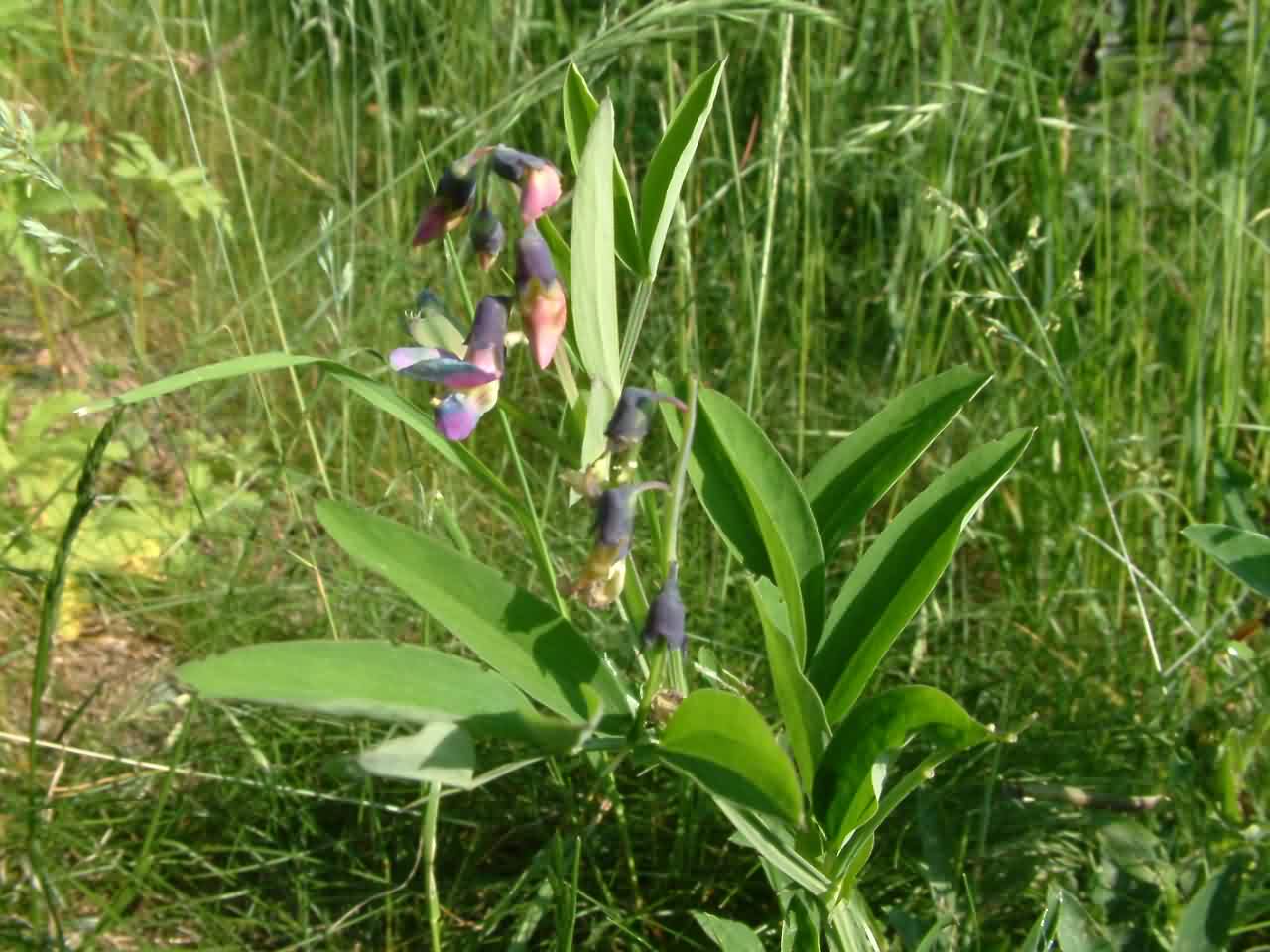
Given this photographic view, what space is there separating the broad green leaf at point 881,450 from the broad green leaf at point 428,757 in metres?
A: 0.37

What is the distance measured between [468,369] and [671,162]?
0.69ft

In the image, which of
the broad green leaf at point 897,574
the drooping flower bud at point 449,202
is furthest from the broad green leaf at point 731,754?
the drooping flower bud at point 449,202

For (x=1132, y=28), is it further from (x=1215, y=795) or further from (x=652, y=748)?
(x=652, y=748)

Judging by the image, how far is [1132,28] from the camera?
2.21 meters

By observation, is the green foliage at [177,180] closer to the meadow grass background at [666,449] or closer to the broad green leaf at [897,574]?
the meadow grass background at [666,449]

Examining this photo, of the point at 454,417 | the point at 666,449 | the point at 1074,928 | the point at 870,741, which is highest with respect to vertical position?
the point at 454,417

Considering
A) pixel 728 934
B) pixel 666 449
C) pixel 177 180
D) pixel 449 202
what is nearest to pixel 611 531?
pixel 449 202

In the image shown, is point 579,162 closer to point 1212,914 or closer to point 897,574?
point 897,574

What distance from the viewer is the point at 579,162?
0.87 m

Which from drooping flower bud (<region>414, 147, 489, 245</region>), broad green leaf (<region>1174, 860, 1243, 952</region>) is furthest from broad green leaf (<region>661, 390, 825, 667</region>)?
broad green leaf (<region>1174, 860, 1243, 952</region>)

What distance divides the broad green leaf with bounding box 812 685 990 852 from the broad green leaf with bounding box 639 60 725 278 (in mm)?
318

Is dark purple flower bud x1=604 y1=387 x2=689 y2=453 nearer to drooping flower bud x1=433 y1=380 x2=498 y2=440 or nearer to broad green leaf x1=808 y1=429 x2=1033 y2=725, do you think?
drooping flower bud x1=433 y1=380 x2=498 y2=440

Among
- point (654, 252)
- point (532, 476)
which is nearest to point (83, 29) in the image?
point (532, 476)

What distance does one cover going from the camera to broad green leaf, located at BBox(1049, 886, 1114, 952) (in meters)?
0.98
